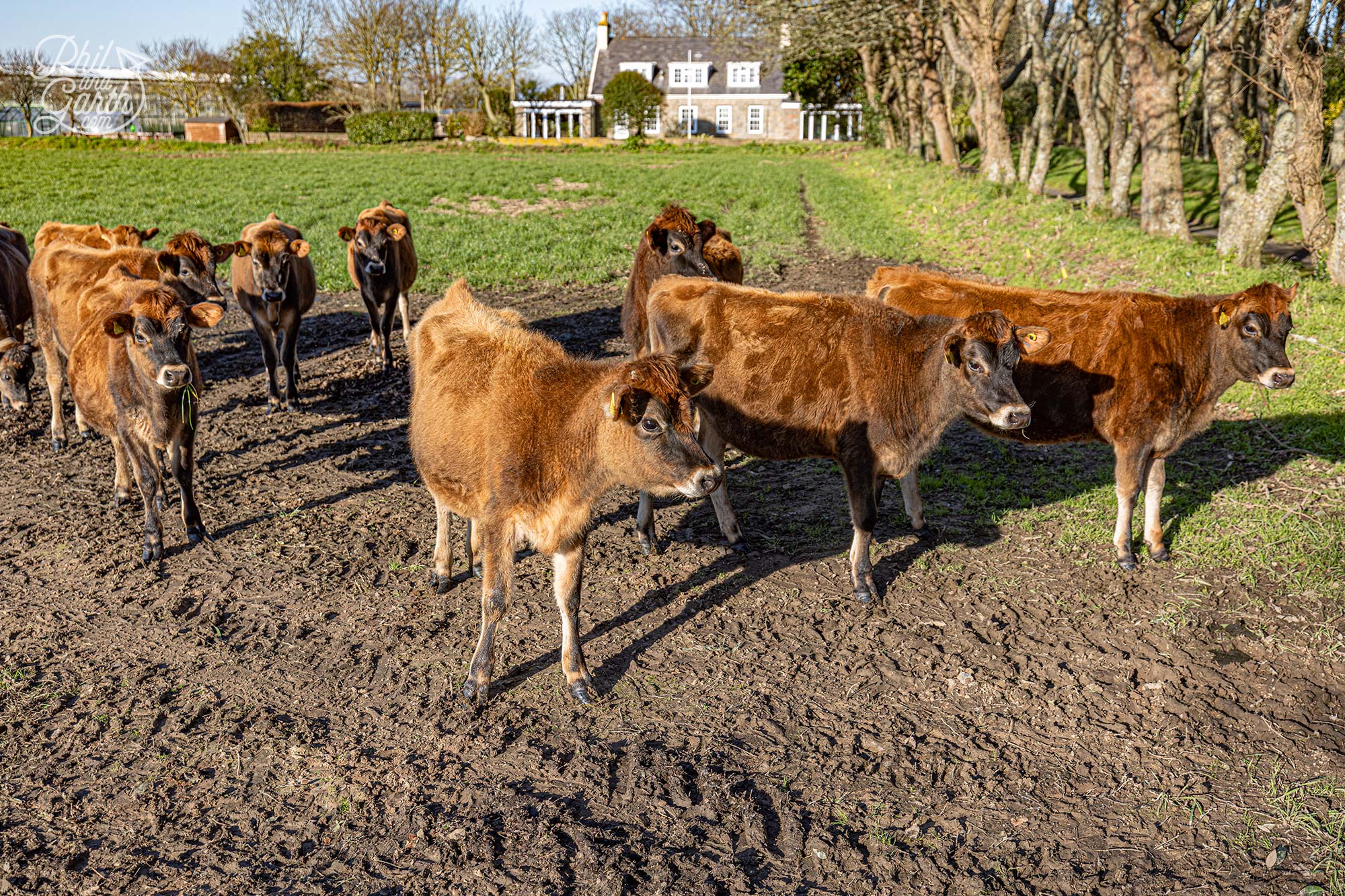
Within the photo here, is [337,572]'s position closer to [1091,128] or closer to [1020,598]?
[1020,598]

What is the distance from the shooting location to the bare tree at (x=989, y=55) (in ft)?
79.8

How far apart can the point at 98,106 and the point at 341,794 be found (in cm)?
8058

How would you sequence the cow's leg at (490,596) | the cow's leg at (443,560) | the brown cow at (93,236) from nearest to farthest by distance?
the cow's leg at (490,596), the cow's leg at (443,560), the brown cow at (93,236)

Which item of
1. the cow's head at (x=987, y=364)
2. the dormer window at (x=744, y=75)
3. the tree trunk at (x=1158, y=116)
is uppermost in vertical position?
the dormer window at (x=744, y=75)

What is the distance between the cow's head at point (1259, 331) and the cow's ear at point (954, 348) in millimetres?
2261

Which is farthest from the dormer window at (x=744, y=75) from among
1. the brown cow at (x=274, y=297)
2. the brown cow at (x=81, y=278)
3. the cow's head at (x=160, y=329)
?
the cow's head at (x=160, y=329)

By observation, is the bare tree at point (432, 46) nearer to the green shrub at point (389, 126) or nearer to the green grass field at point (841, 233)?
the green shrub at point (389, 126)

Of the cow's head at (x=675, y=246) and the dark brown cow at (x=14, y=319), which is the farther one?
the cow's head at (x=675, y=246)

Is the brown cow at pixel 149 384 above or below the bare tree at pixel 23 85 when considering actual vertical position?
below

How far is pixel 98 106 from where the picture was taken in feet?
225

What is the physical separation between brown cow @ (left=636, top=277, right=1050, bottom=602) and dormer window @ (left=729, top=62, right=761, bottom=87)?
83.9m

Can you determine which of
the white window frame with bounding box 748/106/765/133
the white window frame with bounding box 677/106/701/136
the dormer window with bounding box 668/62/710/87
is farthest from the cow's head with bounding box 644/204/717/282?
the white window frame with bounding box 748/106/765/133

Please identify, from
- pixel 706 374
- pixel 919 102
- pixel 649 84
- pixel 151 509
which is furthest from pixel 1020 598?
pixel 649 84

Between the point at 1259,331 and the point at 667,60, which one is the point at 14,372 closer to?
the point at 1259,331
